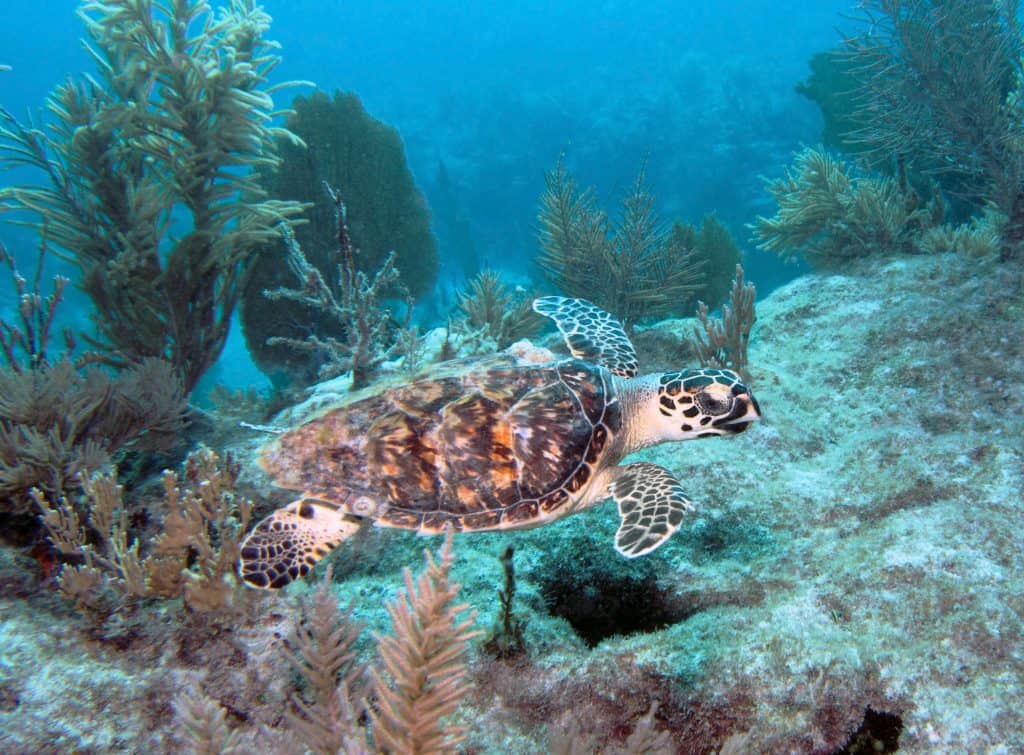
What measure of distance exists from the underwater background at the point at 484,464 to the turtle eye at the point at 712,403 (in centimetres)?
68

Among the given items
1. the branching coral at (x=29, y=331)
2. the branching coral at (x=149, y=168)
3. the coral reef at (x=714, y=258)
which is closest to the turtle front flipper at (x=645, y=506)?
the branching coral at (x=29, y=331)

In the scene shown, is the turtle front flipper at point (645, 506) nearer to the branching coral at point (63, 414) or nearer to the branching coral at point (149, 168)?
the branching coral at point (63, 414)

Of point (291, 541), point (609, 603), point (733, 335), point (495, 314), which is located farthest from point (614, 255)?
point (291, 541)

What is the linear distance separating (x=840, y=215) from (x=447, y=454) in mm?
6366

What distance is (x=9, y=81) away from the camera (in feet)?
148

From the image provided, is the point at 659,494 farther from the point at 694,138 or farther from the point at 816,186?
the point at 694,138

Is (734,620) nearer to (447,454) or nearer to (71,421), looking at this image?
(447,454)

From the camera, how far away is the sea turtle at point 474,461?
95.0 inches

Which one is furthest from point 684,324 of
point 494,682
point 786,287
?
point 494,682

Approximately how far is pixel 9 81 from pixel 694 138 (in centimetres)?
6105

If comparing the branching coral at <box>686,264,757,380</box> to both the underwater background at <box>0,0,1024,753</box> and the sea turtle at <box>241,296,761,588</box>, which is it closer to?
the underwater background at <box>0,0,1024,753</box>

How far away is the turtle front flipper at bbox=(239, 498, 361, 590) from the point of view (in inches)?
87.7

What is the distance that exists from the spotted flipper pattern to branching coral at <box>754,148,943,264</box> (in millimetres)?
3987

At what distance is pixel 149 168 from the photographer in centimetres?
480
